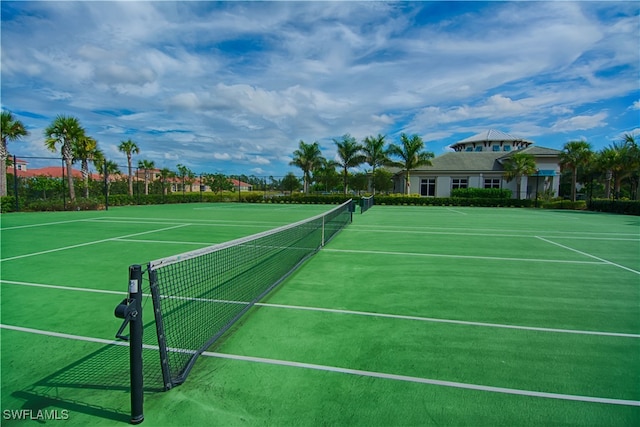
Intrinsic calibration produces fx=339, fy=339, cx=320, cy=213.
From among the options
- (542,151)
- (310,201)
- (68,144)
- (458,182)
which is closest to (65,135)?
(68,144)

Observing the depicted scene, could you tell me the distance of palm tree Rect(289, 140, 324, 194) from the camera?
42938 millimetres

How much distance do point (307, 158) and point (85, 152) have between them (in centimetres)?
2360

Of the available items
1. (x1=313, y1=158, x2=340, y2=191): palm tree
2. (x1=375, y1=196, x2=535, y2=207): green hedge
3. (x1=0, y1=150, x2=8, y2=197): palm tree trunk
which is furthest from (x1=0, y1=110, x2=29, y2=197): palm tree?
(x1=313, y1=158, x2=340, y2=191): palm tree

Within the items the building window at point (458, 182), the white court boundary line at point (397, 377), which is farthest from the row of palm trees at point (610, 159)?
the white court boundary line at point (397, 377)

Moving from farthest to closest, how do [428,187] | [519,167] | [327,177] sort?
1. [327,177]
2. [428,187]
3. [519,167]

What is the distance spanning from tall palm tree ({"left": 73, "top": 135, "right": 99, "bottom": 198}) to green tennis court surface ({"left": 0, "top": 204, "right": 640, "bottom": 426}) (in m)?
22.3

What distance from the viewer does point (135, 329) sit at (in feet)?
8.93

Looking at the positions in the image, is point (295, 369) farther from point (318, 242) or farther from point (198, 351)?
point (318, 242)

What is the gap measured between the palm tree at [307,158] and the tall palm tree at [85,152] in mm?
21945

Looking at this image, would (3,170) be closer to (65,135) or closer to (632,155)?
(65,135)

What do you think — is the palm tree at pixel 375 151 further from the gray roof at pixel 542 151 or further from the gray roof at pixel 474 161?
the gray roof at pixel 542 151

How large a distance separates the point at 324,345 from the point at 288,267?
3.56m

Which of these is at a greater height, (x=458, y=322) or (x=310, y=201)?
(x=310, y=201)

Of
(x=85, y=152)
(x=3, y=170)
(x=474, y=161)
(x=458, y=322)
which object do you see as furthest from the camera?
(x=474, y=161)
